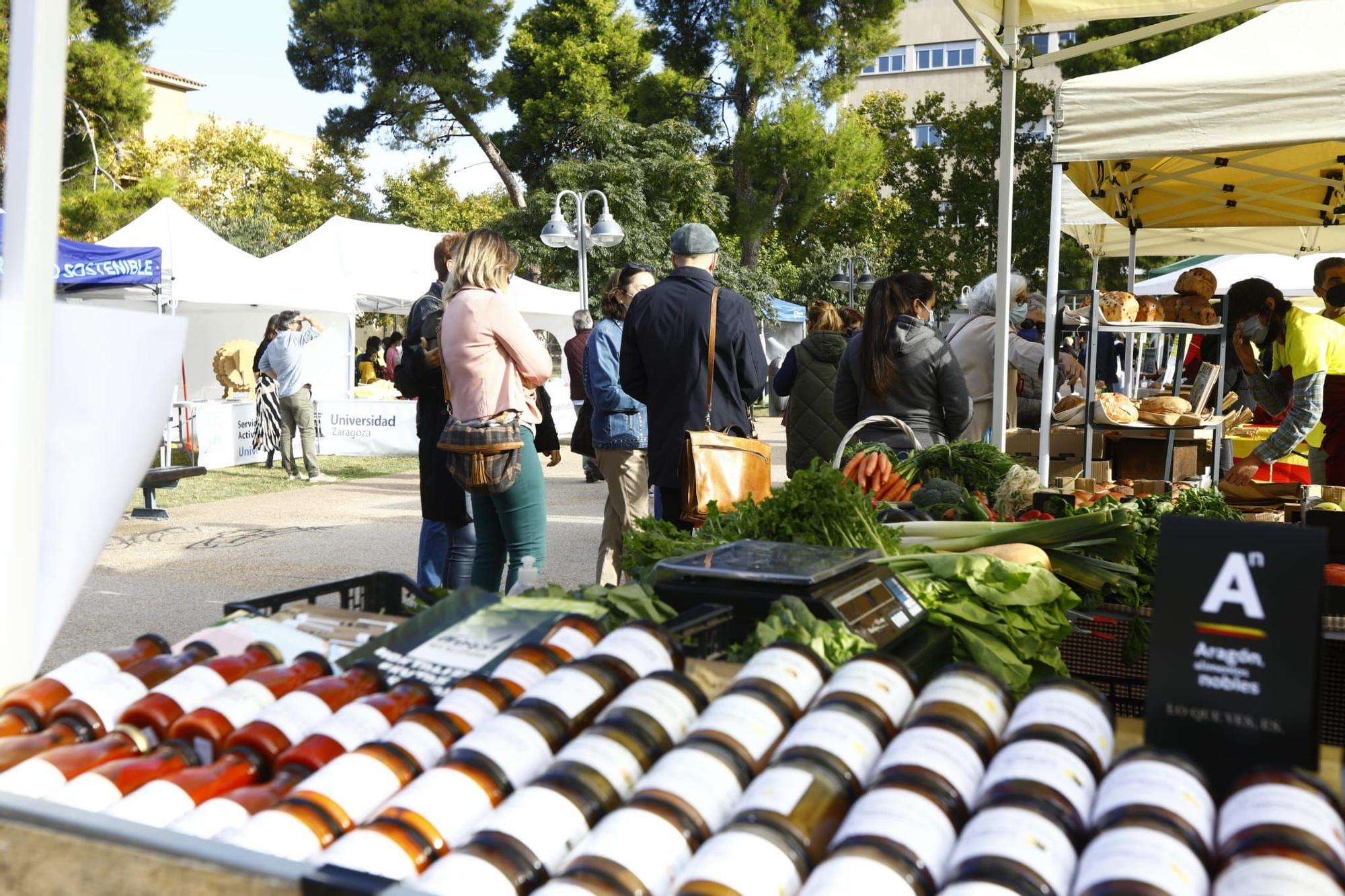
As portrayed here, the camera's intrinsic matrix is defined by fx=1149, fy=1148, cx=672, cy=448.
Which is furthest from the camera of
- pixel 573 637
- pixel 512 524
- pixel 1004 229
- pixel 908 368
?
pixel 1004 229

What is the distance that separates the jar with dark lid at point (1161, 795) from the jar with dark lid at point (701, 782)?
16.0 inches

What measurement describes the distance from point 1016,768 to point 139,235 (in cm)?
1482

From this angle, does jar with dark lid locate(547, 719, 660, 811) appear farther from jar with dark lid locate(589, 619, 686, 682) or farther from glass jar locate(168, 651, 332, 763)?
glass jar locate(168, 651, 332, 763)

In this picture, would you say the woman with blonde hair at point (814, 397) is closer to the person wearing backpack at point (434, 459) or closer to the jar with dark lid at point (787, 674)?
the person wearing backpack at point (434, 459)

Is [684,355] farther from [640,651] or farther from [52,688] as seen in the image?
[52,688]

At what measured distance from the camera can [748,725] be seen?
1464mm

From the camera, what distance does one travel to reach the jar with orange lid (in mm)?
1254

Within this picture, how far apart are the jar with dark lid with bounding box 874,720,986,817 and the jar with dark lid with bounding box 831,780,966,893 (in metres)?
0.02

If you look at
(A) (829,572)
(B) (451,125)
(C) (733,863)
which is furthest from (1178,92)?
(B) (451,125)

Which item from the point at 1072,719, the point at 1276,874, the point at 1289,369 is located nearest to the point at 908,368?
the point at 1289,369

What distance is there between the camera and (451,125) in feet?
112

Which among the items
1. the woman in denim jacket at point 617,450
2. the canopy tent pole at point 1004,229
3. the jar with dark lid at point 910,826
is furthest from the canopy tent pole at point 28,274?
the canopy tent pole at point 1004,229

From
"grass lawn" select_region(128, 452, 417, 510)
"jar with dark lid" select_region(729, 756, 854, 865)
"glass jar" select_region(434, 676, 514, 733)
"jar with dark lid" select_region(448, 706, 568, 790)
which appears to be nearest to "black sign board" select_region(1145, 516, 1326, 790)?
"jar with dark lid" select_region(729, 756, 854, 865)

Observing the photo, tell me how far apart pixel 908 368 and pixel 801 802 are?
4.22m
